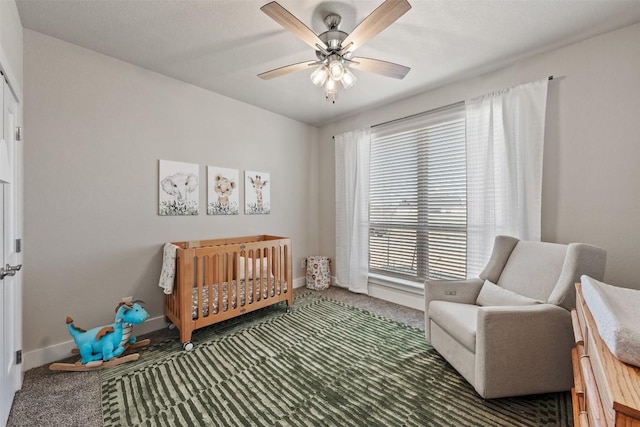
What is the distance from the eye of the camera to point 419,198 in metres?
3.20

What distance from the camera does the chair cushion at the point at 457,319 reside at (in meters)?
1.70

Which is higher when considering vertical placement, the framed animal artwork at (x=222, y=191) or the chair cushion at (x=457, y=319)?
the framed animal artwork at (x=222, y=191)

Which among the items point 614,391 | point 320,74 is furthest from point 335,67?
point 614,391

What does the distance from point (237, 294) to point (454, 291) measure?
6.49 feet

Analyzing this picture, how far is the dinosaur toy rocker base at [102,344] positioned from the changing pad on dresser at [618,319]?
2690 millimetres

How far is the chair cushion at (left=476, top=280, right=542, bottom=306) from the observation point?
180cm

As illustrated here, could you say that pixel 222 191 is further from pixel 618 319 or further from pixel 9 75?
pixel 618 319

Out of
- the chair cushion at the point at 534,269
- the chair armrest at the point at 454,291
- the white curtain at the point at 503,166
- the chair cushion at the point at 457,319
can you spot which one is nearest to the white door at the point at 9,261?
the chair cushion at the point at 457,319

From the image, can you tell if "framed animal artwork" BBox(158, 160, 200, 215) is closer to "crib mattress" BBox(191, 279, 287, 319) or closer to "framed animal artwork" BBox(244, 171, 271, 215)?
"framed animal artwork" BBox(244, 171, 271, 215)

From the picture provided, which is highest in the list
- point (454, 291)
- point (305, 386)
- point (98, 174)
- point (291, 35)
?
point (291, 35)

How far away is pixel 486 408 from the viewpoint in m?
1.56

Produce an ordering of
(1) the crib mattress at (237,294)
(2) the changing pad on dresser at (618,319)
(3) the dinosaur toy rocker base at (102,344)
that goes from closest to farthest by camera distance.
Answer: (2) the changing pad on dresser at (618,319) → (3) the dinosaur toy rocker base at (102,344) → (1) the crib mattress at (237,294)

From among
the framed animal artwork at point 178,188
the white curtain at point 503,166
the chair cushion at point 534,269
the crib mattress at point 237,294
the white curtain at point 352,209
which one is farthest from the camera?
the white curtain at point 352,209

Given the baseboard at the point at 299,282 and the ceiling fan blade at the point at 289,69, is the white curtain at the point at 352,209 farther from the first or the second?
the ceiling fan blade at the point at 289,69
